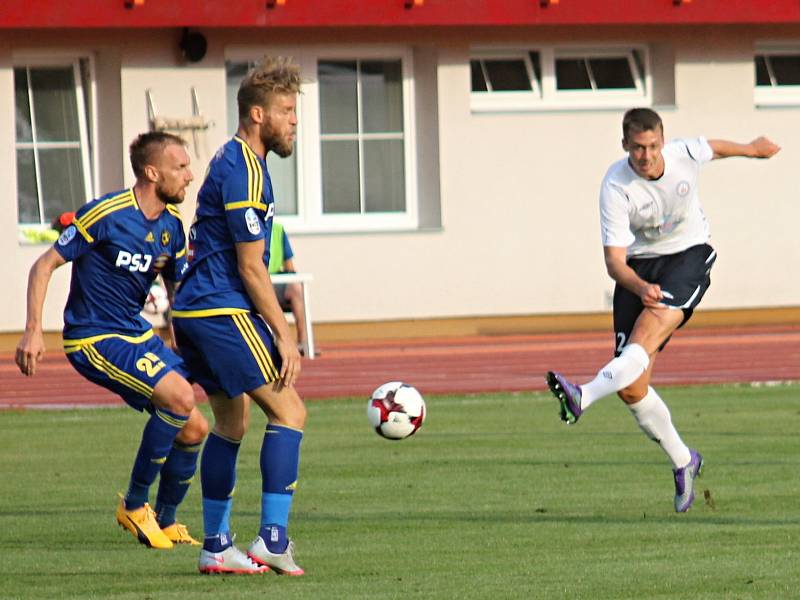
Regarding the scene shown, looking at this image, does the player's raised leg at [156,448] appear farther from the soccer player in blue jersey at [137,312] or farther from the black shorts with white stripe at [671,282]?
the black shorts with white stripe at [671,282]

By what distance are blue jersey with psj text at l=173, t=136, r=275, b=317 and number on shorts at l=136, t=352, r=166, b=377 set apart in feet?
4.16

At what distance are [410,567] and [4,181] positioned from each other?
48.5ft

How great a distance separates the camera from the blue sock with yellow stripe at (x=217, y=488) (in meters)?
7.58

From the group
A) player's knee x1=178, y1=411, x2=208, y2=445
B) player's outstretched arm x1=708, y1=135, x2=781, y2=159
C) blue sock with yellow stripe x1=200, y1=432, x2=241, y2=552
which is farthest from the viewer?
player's outstretched arm x1=708, y1=135, x2=781, y2=159

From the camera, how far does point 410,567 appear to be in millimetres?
7590

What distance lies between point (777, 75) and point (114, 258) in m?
16.4

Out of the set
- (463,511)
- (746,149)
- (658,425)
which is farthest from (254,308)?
(746,149)

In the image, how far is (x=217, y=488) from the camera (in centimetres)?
765

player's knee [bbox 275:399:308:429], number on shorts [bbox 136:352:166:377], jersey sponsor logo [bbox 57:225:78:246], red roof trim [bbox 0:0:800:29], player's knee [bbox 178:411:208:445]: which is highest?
red roof trim [bbox 0:0:800:29]

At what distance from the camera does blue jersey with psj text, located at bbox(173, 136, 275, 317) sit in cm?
724

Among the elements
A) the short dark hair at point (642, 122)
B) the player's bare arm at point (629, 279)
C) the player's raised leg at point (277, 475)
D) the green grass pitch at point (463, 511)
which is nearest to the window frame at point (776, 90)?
the green grass pitch at point (463, 511)

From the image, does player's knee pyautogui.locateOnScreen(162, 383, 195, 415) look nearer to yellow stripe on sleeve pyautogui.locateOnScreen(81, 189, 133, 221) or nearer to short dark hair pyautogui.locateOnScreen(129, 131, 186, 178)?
yellow stripe on sleeve pyautogui.locateOnScreen(81, 189, 133, 221)

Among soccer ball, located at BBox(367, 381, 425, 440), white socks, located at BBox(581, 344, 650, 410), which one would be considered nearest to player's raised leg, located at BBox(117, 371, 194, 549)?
soccer ball, located at BBox(367, 381, 425, 440)

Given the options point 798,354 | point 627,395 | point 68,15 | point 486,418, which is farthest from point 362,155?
point 627,395
